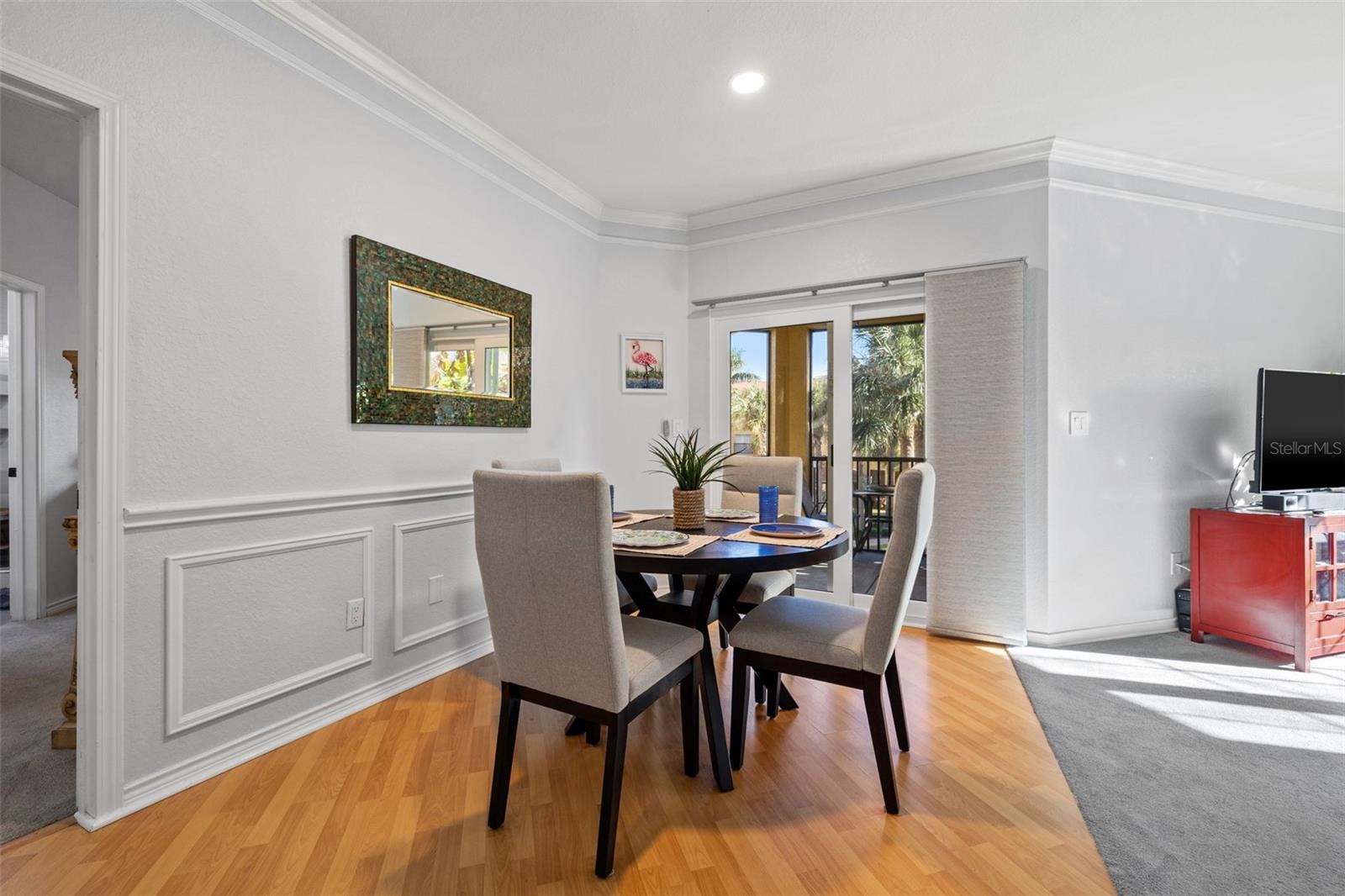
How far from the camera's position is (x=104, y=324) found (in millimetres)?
1726

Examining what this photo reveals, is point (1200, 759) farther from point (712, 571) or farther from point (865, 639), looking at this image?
point (712, 571)

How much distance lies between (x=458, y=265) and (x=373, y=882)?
2.50 meters

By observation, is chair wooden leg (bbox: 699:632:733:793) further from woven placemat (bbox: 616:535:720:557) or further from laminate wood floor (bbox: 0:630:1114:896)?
woven placemat (bbox: 616:535:720:557)

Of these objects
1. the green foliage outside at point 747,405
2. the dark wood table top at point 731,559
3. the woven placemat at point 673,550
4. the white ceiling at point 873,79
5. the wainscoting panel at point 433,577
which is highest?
the white ceiling at point 873,79

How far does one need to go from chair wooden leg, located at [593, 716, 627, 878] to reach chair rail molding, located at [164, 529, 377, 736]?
1.36 metres

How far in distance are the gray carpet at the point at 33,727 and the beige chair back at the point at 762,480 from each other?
2581 millimetres

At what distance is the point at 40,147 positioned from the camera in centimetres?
303

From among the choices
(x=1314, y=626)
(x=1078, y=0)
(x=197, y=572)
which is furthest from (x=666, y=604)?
(x=1314, y=626)

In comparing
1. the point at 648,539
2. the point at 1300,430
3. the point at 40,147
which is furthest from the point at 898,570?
the point at 40,147

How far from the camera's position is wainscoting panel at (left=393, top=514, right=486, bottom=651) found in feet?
8.81

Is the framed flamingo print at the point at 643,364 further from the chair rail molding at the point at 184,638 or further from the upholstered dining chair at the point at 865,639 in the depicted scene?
the upholstered dining chair at the point at 865,639

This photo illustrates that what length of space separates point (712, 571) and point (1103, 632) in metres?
2.84

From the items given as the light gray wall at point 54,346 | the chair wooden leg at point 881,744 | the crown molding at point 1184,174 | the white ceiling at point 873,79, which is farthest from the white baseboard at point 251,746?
the crown molding at point 1184,174

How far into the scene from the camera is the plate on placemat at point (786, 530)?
2098 millimetres
